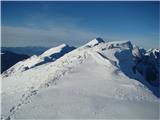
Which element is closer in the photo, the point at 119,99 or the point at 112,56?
the point at 119,99

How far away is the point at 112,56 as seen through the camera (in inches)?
1340

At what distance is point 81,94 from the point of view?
22.8 meters

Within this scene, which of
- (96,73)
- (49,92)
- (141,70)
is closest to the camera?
(49,92)

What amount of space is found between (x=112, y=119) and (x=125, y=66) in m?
15.2

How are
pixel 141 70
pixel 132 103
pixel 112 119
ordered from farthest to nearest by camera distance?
pixel 141 70 < pixel 132 103 < pixel 112 119

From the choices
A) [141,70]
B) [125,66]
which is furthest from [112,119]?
[141,70]

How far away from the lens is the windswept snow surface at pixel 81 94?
1981 cm

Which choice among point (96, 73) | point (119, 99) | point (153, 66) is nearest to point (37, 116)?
point (119, 99)

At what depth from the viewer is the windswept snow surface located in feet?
65.0

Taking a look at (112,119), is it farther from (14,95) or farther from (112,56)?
(112,56)

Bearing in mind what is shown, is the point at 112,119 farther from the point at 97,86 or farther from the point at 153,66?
the point at 153,66

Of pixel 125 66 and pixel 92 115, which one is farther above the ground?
pixel 125 66

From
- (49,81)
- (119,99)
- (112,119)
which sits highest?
(49,81)

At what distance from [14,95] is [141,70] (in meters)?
20.3
